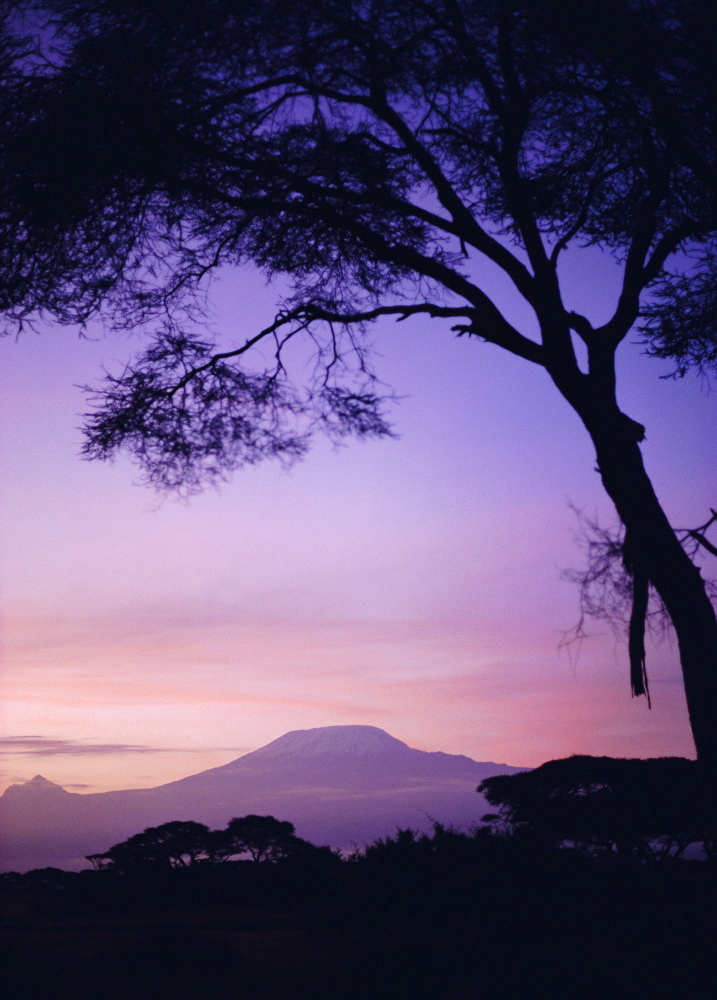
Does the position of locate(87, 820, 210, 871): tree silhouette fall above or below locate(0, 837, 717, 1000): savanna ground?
below

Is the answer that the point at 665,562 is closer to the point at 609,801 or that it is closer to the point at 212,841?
the point at 609,801

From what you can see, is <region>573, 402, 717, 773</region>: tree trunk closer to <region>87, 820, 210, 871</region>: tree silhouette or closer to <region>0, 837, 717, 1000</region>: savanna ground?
<region>0, 837, 717, 1000</region>: savanna ground

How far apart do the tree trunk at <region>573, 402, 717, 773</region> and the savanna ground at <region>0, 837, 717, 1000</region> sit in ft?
5.66

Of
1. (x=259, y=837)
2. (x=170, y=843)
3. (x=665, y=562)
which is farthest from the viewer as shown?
(x=259, y=837)

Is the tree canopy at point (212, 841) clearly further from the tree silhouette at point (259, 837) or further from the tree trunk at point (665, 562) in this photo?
the tree trunk at point (665, 562)

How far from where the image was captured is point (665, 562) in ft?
17.7

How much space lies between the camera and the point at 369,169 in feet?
22.0

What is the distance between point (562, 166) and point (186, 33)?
364cm

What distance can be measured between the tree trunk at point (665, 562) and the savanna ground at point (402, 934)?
1.73 meters

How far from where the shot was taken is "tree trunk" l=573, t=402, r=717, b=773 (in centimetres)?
504

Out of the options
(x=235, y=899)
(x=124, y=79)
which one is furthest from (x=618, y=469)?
(x=235, y=899)

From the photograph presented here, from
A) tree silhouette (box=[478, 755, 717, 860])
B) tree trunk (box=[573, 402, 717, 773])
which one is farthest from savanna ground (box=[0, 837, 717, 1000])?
tree silhouette (box=[478, 755, 717, 860])

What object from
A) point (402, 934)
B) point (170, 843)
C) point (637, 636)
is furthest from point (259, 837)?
point (637, 636)

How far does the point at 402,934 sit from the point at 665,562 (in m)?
4.00
